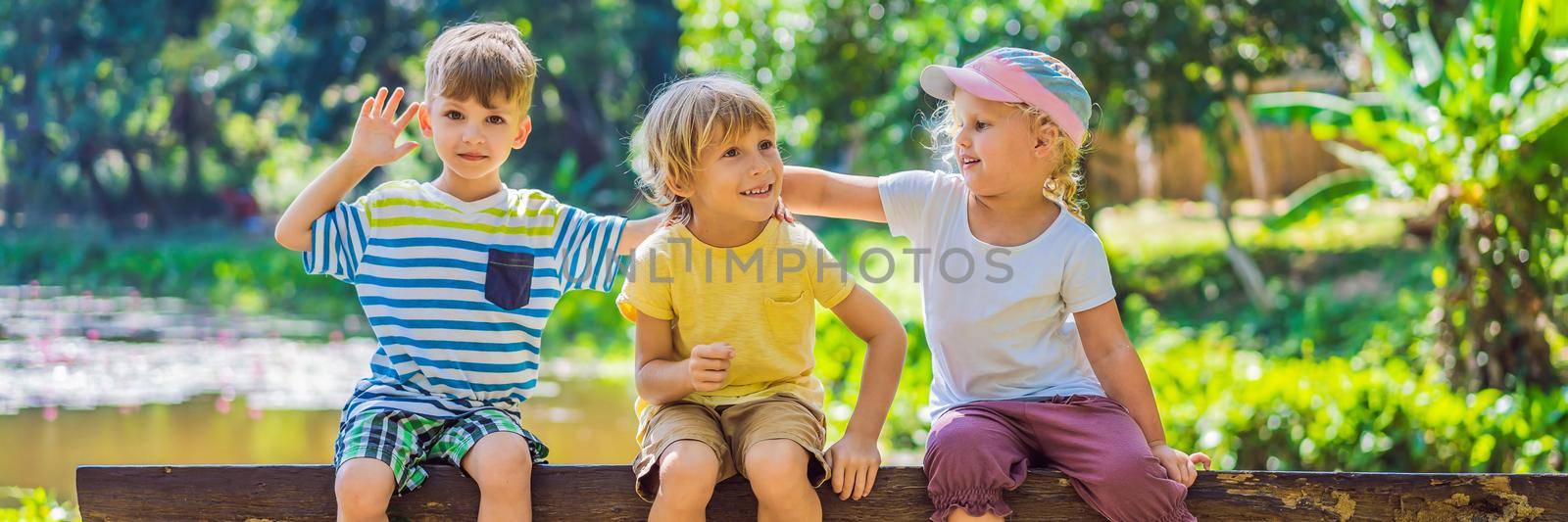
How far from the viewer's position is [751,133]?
236 cm

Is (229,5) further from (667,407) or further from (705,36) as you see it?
(667,407)

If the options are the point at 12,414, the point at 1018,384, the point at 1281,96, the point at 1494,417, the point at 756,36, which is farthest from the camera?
the point at 756,36

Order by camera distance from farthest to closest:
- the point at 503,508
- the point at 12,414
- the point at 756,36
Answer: the point at 756,36, the point at 12,414, the point at 503,508

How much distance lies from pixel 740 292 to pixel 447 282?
0.57 meters

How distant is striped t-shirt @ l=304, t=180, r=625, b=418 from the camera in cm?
251

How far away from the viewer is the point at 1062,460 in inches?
96.5

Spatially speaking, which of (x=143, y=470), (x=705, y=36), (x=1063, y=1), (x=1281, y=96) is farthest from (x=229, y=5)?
(x=143, y=470)

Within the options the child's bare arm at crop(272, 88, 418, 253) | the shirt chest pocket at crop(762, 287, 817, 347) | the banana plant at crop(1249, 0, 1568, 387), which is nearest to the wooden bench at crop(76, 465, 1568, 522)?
the shirt chest pocket at crop(762, 287, 817, 347)

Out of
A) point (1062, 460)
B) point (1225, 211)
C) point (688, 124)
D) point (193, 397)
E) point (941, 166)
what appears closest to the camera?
point (688, 124)

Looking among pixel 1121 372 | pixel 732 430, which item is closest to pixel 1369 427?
pixel 1121 372

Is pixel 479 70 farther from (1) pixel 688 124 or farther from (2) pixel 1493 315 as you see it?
(2) pixel 1493 315

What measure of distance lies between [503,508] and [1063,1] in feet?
19.3

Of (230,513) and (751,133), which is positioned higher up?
(751,133)

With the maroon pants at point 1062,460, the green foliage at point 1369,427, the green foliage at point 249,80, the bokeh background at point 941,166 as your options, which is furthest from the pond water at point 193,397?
the green foliage at point 249,80
